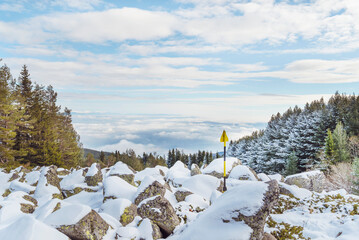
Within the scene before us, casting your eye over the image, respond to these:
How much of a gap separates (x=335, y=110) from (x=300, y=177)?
4208 cm

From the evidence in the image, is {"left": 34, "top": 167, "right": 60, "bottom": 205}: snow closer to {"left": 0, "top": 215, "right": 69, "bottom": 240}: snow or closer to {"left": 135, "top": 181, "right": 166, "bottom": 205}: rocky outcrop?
{"left": 135, "top": 181, "right": 166, "bottom": 205}: rocky outcrop

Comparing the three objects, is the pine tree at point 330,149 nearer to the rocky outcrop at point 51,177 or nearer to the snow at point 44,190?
the rocky outcrop at point 51,177

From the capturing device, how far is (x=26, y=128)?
99.3 ft

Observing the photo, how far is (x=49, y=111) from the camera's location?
3547 cm

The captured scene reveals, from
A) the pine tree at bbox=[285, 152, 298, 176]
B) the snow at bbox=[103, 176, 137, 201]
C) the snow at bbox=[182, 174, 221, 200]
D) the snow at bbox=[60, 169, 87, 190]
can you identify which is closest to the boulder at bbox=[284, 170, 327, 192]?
the snow at bbox=[182, 174, 221, 200]

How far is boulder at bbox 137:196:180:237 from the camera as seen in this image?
716cm

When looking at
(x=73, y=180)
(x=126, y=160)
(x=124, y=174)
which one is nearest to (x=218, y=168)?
(x=124, y=174)

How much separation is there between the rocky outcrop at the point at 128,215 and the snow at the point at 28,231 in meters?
2.71

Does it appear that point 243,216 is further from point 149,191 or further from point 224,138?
point 224,138

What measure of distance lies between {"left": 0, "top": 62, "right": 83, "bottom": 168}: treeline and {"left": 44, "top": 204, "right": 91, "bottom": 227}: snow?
79.7 ft

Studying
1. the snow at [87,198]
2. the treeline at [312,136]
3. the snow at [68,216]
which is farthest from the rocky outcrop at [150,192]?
the treeline at [312,136]

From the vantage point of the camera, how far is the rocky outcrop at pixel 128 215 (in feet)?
25.0

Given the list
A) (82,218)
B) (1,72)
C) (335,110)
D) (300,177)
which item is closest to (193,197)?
(82,218)

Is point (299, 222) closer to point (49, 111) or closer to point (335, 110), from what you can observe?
point (49, 111)
